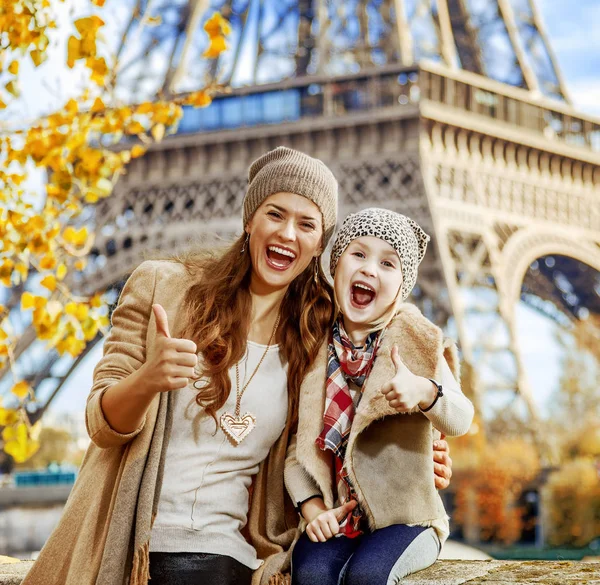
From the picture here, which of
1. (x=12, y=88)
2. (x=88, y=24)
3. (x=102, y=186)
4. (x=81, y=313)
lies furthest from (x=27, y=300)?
(x=88, y=24)

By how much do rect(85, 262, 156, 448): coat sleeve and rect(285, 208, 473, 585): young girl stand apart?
1.89 ft

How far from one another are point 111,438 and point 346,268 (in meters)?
0.98

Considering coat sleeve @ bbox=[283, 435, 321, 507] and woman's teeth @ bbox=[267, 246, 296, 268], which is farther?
woman's teeth @ bbox=[267, 246, 296, 268]

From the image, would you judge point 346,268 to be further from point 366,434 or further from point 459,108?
point 459,108

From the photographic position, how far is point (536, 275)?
25.6 m

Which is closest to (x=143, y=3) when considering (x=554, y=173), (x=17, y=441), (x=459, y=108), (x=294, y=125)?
(x=294, y=125)

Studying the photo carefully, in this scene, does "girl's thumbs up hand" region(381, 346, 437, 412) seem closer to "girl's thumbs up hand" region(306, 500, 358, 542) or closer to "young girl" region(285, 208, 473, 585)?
"young girl" region(285, 208, 473, 585)

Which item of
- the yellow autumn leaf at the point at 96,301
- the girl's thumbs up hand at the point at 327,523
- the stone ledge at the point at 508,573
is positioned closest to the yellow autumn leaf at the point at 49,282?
the yellow autumn leaf at the point at 96,301

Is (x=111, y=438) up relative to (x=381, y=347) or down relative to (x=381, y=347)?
down

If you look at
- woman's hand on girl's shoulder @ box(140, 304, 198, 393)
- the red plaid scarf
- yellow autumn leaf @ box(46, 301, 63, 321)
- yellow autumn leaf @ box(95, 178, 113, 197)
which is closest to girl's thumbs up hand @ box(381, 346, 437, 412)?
the red plaid scarf

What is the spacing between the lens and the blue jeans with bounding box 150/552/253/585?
276 cm

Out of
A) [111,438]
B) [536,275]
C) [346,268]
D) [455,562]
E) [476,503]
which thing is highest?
[536,275]

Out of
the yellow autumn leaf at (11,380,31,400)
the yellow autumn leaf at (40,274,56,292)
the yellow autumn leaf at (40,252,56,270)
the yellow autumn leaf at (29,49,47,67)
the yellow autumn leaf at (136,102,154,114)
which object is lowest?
the yellow autumn leaf at (11,380,31,400)

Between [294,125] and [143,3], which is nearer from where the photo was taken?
[294,125]
